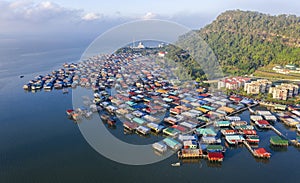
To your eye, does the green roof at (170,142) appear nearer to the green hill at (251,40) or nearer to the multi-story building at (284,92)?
the multi-story building at (284,92)

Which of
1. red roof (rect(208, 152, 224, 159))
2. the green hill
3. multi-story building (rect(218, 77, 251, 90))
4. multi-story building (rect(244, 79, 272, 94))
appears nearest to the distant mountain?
the green hill

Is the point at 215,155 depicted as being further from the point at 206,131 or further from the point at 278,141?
the point at 278,141

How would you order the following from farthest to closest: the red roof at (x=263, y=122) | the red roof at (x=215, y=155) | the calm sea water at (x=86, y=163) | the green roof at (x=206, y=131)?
1. the red roof at (x=263, y=122)
2. the green roof at (x=206, y=131)
3. the red roof at (x=215, y=155)
4. the calm sea water at (x=86, y=163)

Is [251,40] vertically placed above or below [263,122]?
above

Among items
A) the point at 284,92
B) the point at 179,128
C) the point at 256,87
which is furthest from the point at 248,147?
the point at 256,87

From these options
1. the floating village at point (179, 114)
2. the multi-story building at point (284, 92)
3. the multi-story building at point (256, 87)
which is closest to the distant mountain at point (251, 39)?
the multi-story building at point (256, 87)
